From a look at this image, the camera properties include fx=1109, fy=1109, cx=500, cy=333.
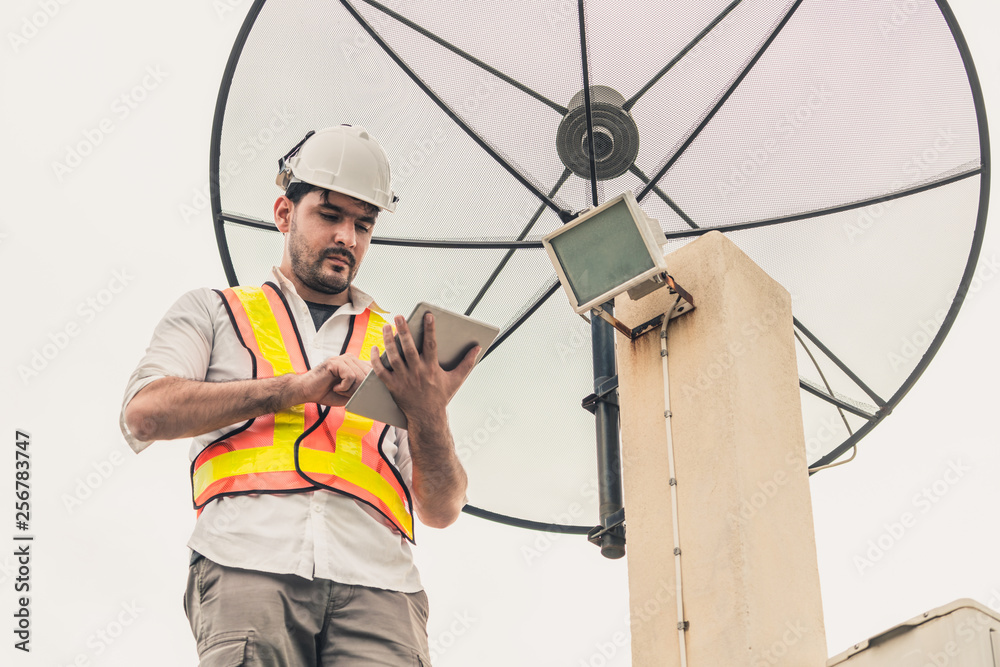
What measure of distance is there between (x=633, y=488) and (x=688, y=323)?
714 millimetres

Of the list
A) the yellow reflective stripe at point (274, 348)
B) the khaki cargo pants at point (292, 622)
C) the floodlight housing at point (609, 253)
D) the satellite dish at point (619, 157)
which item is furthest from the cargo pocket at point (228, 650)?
the satellite dish at point (619, 157)

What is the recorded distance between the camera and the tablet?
311 cm

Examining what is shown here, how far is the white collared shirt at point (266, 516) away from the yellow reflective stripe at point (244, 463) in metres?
A: 0.07

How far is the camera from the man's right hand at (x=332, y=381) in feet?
10.1

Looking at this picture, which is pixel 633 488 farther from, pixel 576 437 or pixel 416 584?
pixel 576 437

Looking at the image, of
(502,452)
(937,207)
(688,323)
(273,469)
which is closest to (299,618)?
(273,469)

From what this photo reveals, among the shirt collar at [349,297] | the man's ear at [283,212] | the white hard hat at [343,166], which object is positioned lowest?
the shirt collar at [349,297]

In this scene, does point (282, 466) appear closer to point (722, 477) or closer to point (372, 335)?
point (372, 335)

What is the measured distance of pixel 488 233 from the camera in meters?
6.54

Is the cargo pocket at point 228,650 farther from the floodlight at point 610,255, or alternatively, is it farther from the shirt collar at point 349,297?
the floodlight at point 610,255

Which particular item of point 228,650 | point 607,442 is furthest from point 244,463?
point 607,442

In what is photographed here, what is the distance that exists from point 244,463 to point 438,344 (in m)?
0.64

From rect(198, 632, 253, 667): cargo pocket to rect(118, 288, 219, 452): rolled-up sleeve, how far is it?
666 mm

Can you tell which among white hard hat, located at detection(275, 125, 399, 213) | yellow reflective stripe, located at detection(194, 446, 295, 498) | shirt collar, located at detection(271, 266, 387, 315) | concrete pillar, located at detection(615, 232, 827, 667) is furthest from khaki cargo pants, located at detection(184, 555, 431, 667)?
white hard hat, located at detection(275, 125, 399, 213)
